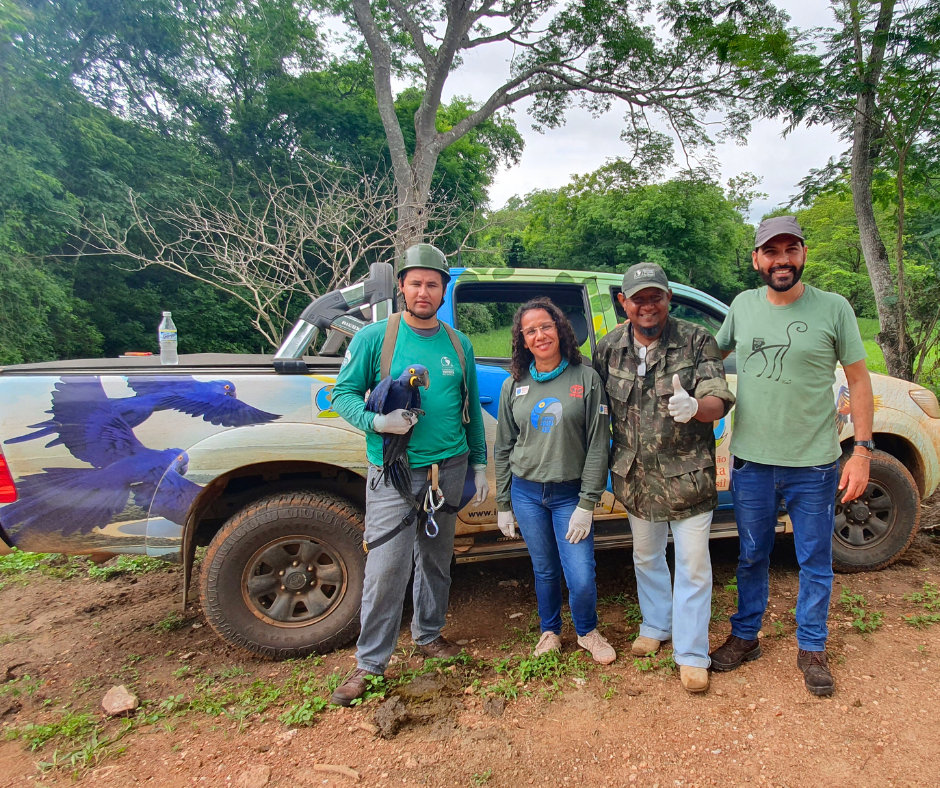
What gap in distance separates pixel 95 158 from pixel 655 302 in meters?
11.9

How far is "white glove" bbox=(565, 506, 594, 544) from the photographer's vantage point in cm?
249

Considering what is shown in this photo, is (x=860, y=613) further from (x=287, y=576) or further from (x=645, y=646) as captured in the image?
(x=287, y=576)

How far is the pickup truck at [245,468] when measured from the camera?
250 cm

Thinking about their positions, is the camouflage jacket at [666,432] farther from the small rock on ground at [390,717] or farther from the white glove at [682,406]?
the small rock on ground at [390,717]

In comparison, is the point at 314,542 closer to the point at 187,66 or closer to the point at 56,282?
the point at 56,282

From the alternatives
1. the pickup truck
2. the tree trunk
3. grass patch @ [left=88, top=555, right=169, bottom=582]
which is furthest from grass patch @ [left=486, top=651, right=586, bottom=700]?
the tree trunk

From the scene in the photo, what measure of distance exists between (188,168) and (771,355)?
1331cm

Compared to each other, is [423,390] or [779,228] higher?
[779,228]

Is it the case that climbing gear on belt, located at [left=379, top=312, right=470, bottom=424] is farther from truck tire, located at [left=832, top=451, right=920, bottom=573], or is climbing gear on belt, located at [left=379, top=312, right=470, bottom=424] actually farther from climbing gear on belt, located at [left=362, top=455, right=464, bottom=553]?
truck tire, located at [left=832, top=451, right=920, bottom=573]

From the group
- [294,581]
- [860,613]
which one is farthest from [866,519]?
[294,581]

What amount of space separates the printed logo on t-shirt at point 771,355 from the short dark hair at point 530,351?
2.48 feet

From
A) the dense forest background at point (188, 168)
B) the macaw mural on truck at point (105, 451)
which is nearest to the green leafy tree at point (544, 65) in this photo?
the dense forest background at point (188, 168)

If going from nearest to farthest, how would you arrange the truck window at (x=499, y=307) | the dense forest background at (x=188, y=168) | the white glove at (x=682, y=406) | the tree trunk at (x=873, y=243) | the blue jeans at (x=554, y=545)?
the white glove at (x=682, y=406) < the blue jeans at (x=554, y=545) < the truck window at (x=499, y=307) < the tree trunk at (x=873, y=243) < the dense forest background at (x=188, y=168)

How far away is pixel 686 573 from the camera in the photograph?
8.26 feet
